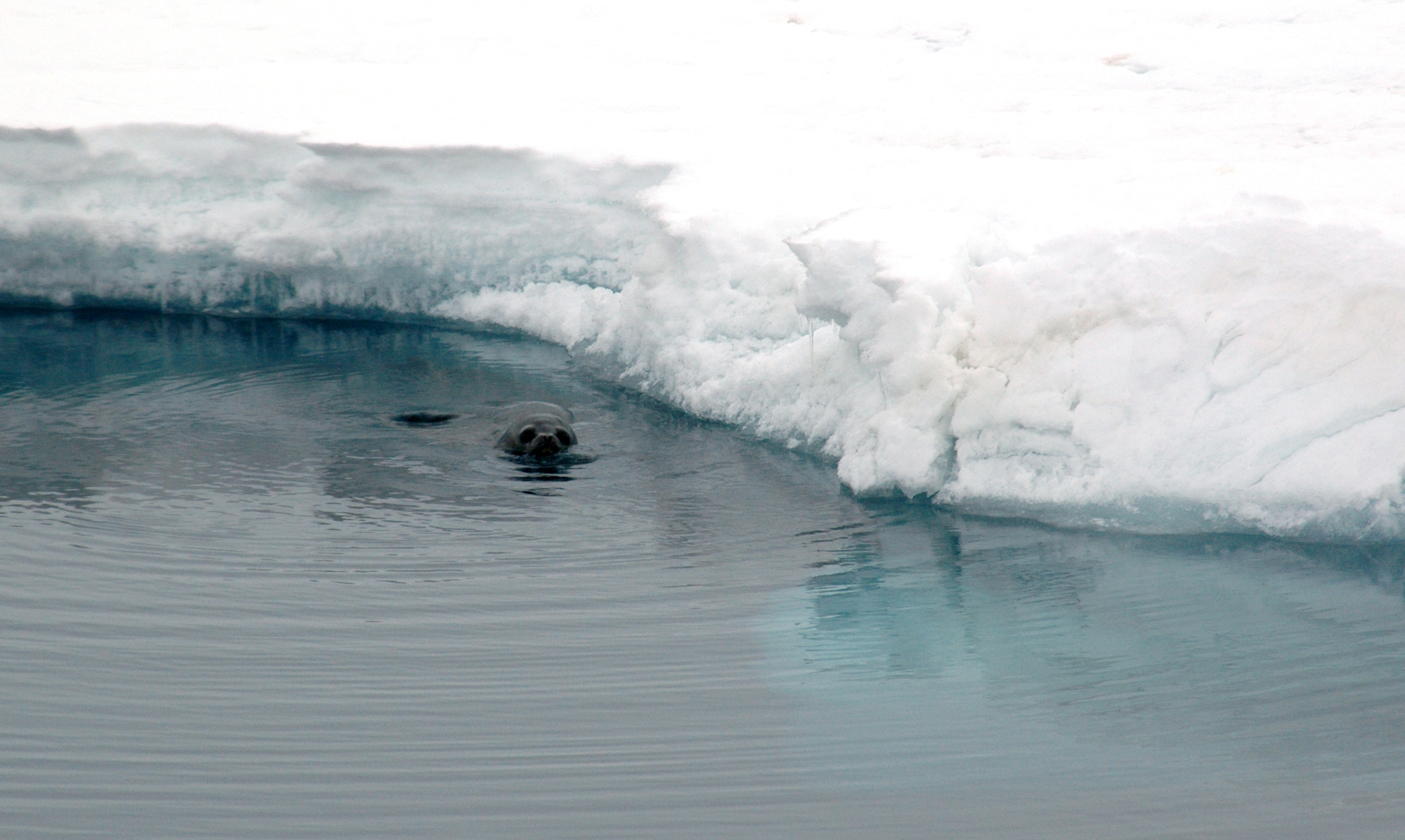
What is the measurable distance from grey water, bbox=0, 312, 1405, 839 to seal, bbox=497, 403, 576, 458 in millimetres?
138

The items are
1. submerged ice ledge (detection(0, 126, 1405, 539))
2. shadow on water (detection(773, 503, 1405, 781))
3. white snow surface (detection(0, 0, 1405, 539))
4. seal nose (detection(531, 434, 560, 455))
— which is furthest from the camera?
seal nose (detection(531, 434, 560, 455))

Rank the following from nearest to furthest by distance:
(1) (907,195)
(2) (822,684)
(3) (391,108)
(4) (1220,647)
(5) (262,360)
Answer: (2) (822,684) < (4) (1220,647) < (1) (907,195) < (5) (262,360) < (3) (391,108)

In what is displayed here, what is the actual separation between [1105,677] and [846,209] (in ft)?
13.5

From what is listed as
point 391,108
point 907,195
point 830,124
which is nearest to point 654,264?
point 907,195

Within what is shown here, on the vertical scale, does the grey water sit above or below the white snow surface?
below

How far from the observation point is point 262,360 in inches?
352

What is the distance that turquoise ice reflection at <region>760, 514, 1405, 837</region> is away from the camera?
12.0 feet

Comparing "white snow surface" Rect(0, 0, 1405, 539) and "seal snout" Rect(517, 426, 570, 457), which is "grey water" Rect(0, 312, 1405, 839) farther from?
"white snow surface" Rect(0, 0, 1405, 539)

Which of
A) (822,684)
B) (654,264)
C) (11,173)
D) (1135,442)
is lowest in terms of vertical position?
(822,684)

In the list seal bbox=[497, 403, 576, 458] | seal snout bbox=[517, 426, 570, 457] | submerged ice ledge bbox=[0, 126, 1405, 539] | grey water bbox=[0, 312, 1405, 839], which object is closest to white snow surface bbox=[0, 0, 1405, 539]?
submerged ice ledge bbox=[0, 126, 1405, 539]

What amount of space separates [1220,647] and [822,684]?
1.44 metres

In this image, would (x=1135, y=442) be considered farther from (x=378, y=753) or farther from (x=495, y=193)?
(x=495, y=193)

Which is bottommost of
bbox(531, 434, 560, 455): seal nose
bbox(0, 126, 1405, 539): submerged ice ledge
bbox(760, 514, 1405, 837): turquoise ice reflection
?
bbox(760, 514, 1405, 837): turquoise ice reflection

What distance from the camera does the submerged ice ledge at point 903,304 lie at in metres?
5.74
